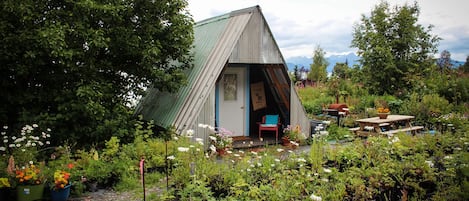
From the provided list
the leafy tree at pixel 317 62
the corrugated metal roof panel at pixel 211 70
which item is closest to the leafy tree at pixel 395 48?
the leafy tree at pixel 317 62

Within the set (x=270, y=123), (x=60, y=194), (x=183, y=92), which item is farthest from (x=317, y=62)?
(x=60, y=194)

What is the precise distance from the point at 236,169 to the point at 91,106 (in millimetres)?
3630

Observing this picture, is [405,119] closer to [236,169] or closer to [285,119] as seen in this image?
[285,119]

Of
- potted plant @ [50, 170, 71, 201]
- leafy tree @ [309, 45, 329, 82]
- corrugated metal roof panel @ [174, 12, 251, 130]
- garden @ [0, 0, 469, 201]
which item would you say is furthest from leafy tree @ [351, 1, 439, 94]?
potted plant @ [50, 170, 71, 201]

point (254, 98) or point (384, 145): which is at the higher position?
point (254, 98)

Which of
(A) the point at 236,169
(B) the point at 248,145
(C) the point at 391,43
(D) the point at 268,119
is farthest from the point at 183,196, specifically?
(C) the point at 391,43

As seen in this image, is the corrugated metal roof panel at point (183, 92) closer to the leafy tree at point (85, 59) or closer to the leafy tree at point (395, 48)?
the leafy tree at point (85, 59)

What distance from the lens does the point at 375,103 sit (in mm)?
14977

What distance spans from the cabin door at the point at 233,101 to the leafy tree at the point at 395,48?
9.56m

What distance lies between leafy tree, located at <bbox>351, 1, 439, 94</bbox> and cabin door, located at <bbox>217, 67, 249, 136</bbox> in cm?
956

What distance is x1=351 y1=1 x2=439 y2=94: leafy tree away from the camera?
17.3m

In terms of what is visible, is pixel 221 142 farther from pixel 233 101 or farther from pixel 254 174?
pixel 254 174

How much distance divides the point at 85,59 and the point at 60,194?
3.65 meters

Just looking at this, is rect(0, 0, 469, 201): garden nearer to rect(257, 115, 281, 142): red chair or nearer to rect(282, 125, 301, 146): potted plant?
rect(282, 125, 301, 146): potted plant
